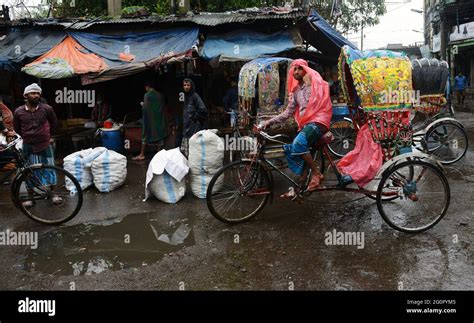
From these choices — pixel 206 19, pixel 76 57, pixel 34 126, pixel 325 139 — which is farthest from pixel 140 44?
pixel 325 139

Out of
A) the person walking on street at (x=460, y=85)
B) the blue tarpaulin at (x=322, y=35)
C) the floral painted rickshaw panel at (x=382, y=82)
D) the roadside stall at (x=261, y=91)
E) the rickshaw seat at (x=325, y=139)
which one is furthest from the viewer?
the person walking on street at (x=460, y=85)

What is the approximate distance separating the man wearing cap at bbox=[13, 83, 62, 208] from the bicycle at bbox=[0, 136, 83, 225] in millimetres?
56

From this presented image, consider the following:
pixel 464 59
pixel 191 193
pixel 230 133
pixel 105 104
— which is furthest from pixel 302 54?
pixel 464 59

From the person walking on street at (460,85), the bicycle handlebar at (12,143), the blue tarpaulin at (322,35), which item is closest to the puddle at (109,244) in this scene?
the bicycle handlebar at (12,143)

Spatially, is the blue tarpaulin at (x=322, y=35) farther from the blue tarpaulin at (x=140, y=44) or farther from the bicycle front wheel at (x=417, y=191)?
the bicycle front wheel at (x=417, y=191)

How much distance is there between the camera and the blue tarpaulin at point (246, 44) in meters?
9.36

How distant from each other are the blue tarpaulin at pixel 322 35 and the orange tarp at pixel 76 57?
5.16 metres

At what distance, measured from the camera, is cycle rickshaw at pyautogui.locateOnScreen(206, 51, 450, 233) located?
4.48 metres

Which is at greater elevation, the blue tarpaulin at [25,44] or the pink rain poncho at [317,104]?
the blue tarpaulin at [25,44]

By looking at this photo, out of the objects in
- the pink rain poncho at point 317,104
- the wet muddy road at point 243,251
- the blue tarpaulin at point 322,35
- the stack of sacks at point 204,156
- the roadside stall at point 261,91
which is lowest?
the wet muddy road at point 243,251

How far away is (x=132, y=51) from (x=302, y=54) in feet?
17.0

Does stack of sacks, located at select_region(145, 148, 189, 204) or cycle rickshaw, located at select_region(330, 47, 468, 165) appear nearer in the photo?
stack of sacks, located at select_region(145, 148, 189, 204)

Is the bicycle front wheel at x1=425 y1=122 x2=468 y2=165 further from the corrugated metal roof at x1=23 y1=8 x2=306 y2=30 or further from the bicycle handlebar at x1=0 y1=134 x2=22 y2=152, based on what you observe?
the bicycle handlebar at x1=0 y1=134 x2=22 y2=152

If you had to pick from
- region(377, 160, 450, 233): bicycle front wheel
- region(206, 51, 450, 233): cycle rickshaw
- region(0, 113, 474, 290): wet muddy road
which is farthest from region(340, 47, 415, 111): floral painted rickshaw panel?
region(0, 113, 474, 290): wet muddy road
